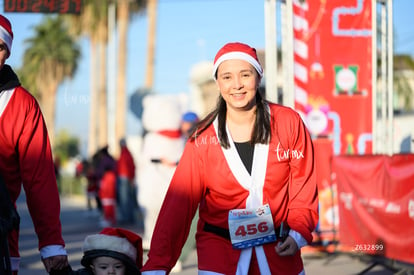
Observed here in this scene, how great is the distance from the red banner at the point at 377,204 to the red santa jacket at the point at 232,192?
450cm

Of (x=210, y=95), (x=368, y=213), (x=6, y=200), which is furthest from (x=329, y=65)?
(x=210, y=95)

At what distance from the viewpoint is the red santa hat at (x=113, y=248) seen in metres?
4.58

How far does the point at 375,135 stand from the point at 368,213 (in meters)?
2.00

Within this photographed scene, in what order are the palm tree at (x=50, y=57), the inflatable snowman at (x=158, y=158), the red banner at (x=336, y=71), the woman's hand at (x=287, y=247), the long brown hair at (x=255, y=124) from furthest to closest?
the palm tree at (x=50, y=57) < the red banner at (x=336, y=71) < the inflatable snowman at (x=158, y=158) < the long brown hair at (x=255, y=124) < the woman's hand at (x=287, y=247)

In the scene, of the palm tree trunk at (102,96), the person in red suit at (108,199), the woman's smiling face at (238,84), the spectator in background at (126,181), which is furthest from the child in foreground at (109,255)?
the palm tree trunk at (102,96)

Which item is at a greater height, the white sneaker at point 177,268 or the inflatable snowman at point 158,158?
the inflatable snowman at point 158,158

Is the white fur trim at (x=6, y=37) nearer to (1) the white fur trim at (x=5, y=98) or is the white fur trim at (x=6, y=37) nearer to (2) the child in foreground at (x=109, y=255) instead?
(1) the white fur trim at (x=5, y=98)

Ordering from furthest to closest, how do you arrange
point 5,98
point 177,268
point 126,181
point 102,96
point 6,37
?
1. point 102,96
2. point 126,181
3. point 177,268
4. point 6,37
5. point 5,98

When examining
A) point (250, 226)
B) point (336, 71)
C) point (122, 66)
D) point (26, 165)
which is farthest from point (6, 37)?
point (122, 66)

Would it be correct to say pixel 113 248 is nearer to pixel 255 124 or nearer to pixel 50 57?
pixel 255 124

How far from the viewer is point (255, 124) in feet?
12.8

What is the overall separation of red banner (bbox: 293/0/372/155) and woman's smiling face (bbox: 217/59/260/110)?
6.75m

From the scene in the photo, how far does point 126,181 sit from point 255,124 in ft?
47.4

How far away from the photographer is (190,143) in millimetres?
3982
